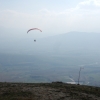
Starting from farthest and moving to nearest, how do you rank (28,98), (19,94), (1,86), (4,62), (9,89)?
(4,62), (1,86), (9,89), (19,94), (28,98)

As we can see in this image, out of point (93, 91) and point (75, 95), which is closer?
point (75, 95)

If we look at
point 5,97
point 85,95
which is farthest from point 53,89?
point 5,97

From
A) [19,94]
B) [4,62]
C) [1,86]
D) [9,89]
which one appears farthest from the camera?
[4,62]

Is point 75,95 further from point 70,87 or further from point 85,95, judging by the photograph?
point 70,87

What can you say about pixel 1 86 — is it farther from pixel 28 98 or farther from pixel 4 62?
pixel 4 62

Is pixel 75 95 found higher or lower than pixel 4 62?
lower

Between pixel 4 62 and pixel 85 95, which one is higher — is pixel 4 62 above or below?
above

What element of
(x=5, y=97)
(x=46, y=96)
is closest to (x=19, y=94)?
(x=5, y=97)

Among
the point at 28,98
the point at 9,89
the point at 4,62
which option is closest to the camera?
the point at 28,98

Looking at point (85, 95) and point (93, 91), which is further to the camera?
point (93, 91)
